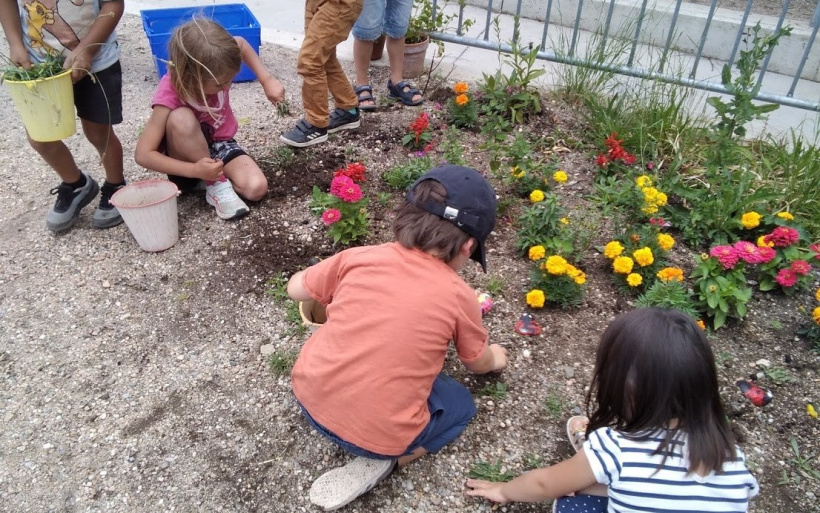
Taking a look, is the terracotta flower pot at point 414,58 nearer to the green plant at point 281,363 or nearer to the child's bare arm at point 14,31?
the child's bare arm at point 14,31

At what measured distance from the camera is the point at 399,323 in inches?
64.8

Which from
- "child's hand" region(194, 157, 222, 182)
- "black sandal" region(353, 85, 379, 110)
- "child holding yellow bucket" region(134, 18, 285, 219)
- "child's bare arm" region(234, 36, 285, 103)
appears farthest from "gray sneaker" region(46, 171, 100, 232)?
"black sandal" region(353, 85, 379, 110)

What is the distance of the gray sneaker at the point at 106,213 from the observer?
122 inches

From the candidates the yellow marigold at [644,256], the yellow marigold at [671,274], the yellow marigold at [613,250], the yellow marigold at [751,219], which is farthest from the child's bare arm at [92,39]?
the yellow marigold at [751,219]

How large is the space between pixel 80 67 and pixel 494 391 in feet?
7.55

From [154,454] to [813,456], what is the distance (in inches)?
93.2

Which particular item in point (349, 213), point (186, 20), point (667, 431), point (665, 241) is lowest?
point (349, 213)

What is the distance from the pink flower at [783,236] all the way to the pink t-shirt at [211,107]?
108 inches

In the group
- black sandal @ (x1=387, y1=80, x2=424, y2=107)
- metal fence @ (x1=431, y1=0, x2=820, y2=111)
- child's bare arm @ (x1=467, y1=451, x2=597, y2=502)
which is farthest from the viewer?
black sandal @ (x1=387, y1=80, x2=424, y2=107)

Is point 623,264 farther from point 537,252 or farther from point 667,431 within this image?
point 667,431

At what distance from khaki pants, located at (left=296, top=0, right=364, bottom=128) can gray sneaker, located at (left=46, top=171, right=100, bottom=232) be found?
53.9 inches

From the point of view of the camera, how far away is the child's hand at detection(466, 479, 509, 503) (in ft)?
6.27

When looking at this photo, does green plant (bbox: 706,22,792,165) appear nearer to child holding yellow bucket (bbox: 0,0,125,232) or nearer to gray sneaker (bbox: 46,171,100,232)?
child holding yellow bucket (bbox: 0,0,125,232)

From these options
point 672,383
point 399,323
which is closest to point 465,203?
point 399,323
